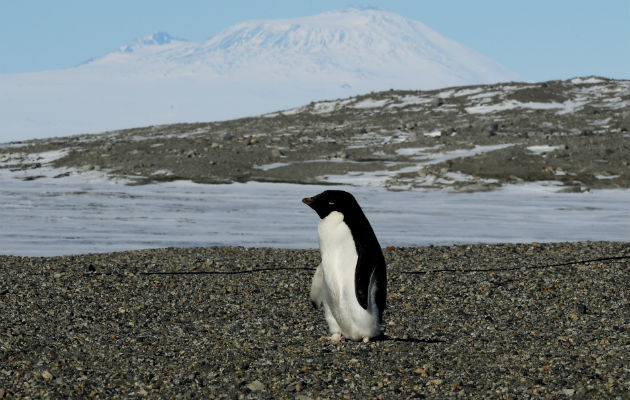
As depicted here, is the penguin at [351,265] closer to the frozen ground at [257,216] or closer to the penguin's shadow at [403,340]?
the penguin's shadow at [403,340]

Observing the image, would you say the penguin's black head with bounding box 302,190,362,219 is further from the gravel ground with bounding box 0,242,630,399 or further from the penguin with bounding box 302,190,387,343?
the gravel ground with bounding box 0,242,630,399

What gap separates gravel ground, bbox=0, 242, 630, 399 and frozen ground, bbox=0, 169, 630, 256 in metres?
2.38

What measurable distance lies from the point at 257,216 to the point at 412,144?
1396 cm

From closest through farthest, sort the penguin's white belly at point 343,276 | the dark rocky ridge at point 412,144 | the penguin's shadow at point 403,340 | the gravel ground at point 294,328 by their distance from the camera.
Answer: the gravel ground at point 294,328 < the penguin's white belly at point 343,276 < the penguin's shadow at point 403,340 < the dark rocky ridge at point 412,144

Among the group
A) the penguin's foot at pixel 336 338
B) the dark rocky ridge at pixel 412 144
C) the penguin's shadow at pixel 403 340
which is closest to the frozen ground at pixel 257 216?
the dark rocky ridge at pixel 412 144

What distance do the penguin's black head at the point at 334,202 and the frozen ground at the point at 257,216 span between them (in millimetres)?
6360

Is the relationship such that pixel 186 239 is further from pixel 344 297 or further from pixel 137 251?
pixel 344 297

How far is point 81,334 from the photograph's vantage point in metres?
7.05

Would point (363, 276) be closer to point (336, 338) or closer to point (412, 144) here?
point (336, 338)

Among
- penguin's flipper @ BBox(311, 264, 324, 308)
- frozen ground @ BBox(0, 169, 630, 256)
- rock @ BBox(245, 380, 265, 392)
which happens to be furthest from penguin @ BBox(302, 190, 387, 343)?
frozen ground @ BBox(0, 169, 630, 256)

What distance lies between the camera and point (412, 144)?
30.3m

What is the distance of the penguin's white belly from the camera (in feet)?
21.3

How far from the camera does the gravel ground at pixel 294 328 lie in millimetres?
5477

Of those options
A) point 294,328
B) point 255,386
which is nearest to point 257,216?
point 294,328
